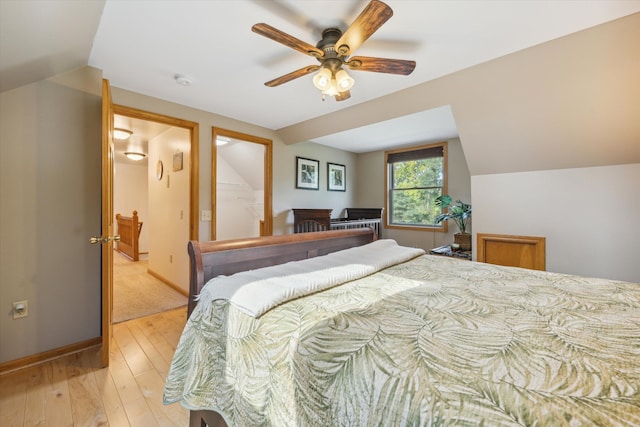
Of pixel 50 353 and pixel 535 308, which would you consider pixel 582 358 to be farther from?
pixel 50 353

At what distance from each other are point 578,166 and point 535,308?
2.17m

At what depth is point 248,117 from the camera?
337 cm

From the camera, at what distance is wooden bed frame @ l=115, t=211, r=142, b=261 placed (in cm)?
565

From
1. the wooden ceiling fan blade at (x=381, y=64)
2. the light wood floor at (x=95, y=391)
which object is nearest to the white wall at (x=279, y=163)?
the light wood floor at (x=95, y=391)

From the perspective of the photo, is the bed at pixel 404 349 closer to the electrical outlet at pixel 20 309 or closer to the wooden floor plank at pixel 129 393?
the wooden floor plank at pixel 129 393

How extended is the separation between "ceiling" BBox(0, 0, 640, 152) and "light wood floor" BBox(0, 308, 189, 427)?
1981 millimetres

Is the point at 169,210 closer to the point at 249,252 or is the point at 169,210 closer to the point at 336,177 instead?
the point at 336,177

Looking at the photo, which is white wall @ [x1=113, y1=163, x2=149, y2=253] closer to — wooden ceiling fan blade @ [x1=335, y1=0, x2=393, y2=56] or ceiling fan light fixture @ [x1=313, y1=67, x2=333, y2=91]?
ceiling fan light fixture @ [x1=313, y1=67, x2=333, y2=91]

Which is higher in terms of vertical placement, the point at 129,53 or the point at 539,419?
the point at 129,53

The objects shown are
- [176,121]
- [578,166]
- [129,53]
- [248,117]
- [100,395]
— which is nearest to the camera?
[100,395]

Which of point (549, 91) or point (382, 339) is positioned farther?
point (549, 91)

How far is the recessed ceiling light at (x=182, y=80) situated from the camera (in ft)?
7.68

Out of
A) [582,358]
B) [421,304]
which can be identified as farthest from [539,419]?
[421,304]

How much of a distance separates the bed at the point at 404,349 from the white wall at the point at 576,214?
1.33 m
